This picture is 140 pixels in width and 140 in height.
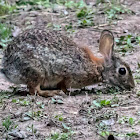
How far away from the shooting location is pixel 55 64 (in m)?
7.01

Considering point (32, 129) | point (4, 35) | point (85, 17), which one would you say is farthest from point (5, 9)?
point (32, 129)

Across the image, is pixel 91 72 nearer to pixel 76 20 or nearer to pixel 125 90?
pixel 125 90

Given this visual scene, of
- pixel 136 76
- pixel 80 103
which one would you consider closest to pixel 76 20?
pixel 136 76

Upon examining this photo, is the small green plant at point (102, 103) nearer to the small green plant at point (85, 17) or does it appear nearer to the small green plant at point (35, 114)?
the small green plant at point (35, 114)

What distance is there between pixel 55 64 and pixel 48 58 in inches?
6.5

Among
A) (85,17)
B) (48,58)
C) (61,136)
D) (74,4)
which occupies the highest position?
(74,4)

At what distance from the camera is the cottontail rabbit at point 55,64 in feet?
22.7

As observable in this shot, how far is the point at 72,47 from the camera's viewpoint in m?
7.32

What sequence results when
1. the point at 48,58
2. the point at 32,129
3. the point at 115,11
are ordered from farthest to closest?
the point at 115,11 → the point at 48,58 → the point at 32,129

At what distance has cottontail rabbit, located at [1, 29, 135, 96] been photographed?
22.7ft

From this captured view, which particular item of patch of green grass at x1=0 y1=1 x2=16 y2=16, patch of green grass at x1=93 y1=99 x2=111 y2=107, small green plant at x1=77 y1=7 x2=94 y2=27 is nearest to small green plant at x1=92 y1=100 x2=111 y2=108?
patch of green grass at x1=93 y1=99 x2=111 y2=107

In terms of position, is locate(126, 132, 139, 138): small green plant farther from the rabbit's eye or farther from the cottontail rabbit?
the rabbit's eye

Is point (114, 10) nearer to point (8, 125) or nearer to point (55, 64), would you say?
point (55, 64)

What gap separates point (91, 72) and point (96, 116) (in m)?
2.04
